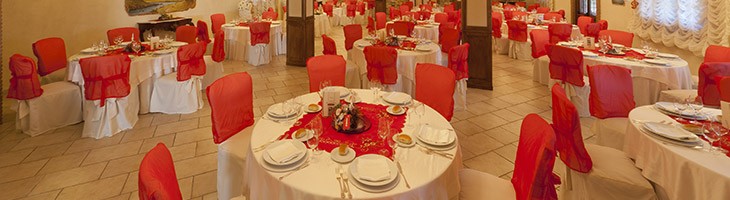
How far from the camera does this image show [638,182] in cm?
225

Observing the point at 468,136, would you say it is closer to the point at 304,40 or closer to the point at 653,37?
the point at 304,40

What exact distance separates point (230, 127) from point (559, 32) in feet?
19.8

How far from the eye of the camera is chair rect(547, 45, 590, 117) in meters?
4.37

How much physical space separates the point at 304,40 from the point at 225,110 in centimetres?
530

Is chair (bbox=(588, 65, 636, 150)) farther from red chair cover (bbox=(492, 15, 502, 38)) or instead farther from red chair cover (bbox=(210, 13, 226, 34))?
red chair cover (bbox=(210, 13, 226, 34))

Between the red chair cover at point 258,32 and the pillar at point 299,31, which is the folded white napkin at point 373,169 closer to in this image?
the pillar at point 299,31

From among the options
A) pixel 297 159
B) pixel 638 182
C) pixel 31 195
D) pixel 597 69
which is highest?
pixel 597 69

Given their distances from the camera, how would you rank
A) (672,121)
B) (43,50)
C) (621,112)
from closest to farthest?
(672,121) → (621,112) → (43,50)

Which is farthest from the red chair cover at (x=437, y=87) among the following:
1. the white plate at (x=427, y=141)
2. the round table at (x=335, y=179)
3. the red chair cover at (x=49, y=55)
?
the red chair cover at (x=49, y=55)

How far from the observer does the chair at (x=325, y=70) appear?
3.62m

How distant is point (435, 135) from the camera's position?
2105 millimetres

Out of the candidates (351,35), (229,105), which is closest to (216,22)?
(351,35)

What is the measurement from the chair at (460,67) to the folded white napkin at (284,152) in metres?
3.34

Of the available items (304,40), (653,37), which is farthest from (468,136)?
(653,37)
